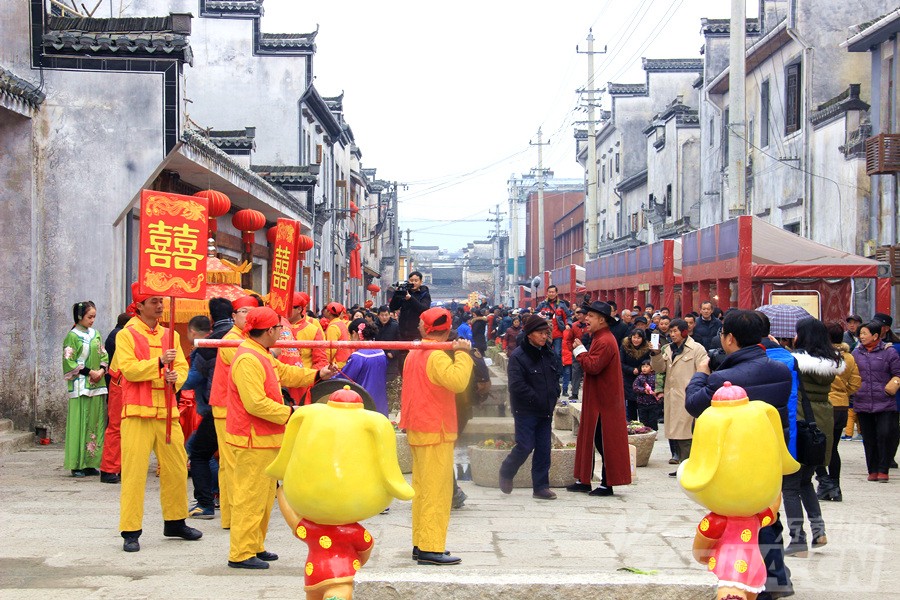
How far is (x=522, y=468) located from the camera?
35.5 feet

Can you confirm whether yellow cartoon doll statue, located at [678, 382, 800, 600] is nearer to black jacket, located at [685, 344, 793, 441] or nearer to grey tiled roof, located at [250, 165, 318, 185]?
black jacket, located at [685, 344, 793, 441]

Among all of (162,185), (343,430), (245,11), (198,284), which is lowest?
(343,430)

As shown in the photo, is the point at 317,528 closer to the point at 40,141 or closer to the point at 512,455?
the point at 512,455

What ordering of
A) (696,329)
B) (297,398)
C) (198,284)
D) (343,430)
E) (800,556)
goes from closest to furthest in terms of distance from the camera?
(343,430), (800,556), (198,284), (297,398), (696,329)

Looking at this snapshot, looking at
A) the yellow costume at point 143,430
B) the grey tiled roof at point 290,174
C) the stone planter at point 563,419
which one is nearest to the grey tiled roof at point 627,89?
the grey tiled roof at point 290,174

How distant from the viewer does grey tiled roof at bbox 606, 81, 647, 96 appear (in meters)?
46.8

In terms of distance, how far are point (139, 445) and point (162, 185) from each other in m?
8.79

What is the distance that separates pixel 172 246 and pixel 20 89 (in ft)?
18.0

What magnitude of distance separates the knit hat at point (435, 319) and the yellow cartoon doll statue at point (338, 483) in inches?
86.1

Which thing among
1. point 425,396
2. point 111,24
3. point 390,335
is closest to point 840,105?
point 390,335

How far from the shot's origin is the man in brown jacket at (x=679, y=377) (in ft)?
37.9

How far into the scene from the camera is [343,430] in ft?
16.6

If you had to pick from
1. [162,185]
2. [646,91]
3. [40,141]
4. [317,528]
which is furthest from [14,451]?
[646,91]

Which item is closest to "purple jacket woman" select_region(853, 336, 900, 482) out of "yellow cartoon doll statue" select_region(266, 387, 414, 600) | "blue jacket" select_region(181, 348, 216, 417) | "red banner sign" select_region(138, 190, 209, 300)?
"blue jacket" select_region(181, 348, 216, 417)
